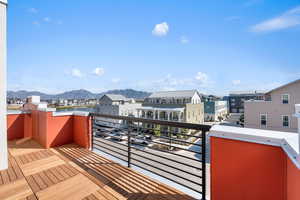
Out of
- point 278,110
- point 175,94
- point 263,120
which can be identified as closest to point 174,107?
point 175,94

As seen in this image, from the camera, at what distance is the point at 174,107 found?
19172mm

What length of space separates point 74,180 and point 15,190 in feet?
2.28

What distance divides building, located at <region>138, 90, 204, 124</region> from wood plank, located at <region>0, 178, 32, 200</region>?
54.5 feet

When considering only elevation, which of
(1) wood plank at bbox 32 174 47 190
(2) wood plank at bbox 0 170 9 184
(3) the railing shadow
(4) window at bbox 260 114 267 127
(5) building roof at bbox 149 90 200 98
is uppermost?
(5) building roof at bbox 149 90 200 98

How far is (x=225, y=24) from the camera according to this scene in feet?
30.1

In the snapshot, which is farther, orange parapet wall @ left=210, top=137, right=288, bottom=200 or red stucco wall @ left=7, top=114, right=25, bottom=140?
red stucco wall @ left=7, top=114, right=25, bottom=140

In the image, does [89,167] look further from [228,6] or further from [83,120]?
[228,6]

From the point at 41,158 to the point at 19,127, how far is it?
2.25 meters

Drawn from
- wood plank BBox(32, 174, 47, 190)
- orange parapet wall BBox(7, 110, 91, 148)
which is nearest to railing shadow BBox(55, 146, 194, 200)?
wood plank BBox(32, 174, 47, 190)

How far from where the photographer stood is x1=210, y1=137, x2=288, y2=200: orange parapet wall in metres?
1.06

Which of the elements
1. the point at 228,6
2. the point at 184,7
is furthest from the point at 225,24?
the point at 184,7

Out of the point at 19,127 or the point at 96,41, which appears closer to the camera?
the point at 19,127

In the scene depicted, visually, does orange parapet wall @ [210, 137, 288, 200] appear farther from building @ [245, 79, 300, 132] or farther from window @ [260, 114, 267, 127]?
window @ [260, 114, 267, 127]

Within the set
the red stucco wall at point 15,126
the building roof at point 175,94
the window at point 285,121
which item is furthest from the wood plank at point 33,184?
the building roof at point 175,94
